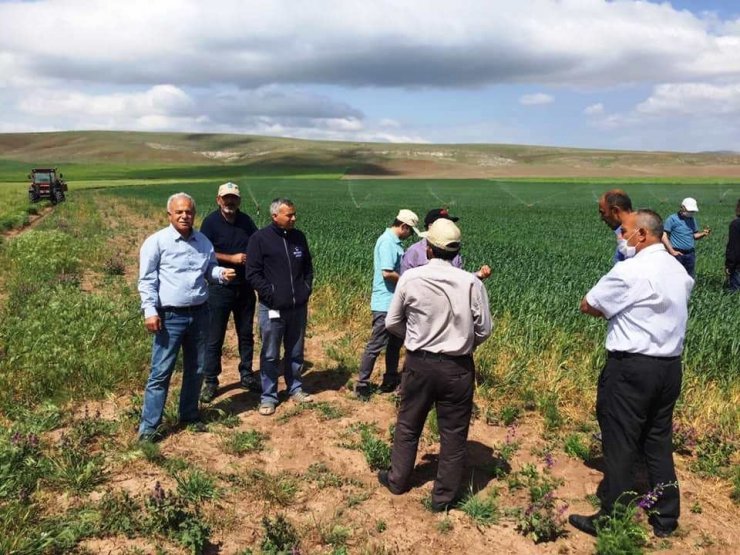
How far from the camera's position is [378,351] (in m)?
6.24

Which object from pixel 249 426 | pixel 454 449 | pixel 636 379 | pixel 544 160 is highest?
pixel 544 160

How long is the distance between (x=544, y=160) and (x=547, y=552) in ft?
473

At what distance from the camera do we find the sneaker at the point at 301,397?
6062 millimetres

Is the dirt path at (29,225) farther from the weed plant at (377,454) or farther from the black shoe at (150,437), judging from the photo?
the weed plant at (377,454)

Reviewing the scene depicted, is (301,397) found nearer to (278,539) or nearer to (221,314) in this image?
(221,314)

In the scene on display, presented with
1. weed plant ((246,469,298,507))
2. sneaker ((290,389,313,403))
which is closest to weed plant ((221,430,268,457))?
weed plant ((246,469,298,507))

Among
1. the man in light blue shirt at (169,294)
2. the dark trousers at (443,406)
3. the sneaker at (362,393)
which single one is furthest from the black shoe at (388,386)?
the man in light blue shirt at (169,294)

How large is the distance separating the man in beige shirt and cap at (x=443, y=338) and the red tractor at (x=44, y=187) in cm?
3538

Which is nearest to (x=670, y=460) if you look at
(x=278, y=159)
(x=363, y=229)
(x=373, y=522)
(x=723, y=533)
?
(x=723, y=533)

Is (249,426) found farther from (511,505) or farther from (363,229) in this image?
(363,229)

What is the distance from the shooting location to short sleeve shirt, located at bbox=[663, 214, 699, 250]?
9.38 metres

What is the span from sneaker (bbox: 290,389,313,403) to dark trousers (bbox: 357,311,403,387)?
23.0 inches

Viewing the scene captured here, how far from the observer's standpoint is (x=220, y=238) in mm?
6258

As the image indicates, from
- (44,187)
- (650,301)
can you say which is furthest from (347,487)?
(44,187)
